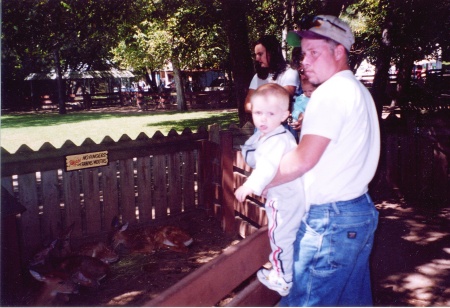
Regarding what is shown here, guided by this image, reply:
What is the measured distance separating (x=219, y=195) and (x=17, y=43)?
5378 mm

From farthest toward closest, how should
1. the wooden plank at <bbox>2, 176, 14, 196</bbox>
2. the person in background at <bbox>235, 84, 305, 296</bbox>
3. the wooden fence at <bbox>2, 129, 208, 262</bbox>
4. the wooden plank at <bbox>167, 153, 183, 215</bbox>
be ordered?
the wooden plank at <bbox>167, 153, 183, 215</bbox> < the wooden fence at <bbox>2, 129, 208, 262</bbox> < the wooden plank at <bbox>2, 176, 14, 196</bbox> < the person in background at <bbox>235, 84, 305, 296</bbox>

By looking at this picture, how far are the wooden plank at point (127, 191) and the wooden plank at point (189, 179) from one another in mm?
887

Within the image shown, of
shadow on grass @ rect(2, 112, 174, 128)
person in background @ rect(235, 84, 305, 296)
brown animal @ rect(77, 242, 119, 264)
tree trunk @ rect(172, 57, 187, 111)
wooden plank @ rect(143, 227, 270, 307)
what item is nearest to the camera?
wooden plank @ rect(143, 227, 270, 307)

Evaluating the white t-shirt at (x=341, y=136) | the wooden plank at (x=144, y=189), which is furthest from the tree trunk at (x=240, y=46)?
the white t-shirt at (x=341, y=136)

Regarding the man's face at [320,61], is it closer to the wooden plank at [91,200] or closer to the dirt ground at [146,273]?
the dirt ground at [146,273]

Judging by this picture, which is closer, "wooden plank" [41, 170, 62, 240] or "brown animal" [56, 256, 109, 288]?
"brown animal" [56, 256, 109, 288]

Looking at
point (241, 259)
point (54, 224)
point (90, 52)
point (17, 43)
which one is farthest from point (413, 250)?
point (90, 52)

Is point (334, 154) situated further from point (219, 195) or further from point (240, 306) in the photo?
point (219, 195)

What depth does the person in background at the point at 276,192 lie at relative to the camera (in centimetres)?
216

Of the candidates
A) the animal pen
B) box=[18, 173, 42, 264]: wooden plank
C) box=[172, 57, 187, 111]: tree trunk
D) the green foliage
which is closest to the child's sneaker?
the animal pen

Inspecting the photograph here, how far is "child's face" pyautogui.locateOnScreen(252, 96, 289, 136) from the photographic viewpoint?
7.64 feet

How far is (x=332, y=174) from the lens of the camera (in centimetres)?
185

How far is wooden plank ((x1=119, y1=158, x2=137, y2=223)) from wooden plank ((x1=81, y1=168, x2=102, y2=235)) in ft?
1.21

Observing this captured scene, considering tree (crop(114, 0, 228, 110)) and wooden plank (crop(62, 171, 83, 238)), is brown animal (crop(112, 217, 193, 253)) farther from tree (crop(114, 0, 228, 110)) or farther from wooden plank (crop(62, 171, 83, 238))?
tree (crop(114, 0, 228, 110))
